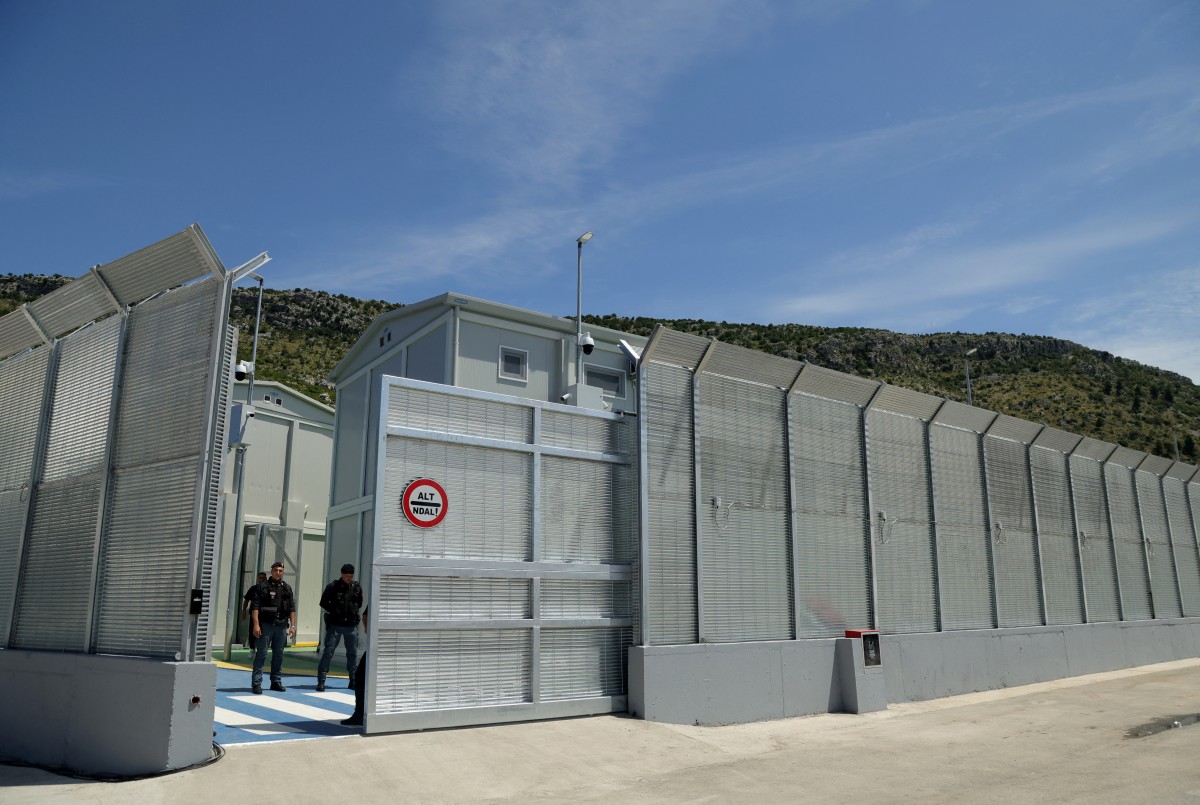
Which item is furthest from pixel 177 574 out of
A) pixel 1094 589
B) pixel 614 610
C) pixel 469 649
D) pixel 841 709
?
pixel 1094 589

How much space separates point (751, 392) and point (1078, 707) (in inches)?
262

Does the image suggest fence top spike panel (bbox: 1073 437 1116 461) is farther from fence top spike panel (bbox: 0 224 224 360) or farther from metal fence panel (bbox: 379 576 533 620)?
fence top spike panel (bbox: 0 224 224 360)

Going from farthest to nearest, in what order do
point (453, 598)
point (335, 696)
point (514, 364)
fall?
1. point (514, 364)
2. point (335, 696)
3. point (453, 598)

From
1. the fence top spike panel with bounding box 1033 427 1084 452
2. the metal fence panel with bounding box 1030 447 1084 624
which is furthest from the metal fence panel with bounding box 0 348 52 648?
the fence top spike panel with bounding box 1033 427 1084 452

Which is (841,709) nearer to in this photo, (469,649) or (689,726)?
(689,726)

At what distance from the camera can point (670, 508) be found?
35.9 ft

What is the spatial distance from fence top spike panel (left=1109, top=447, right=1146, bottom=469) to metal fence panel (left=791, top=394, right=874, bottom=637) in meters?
10.5

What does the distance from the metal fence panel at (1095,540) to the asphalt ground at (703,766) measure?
25.9 feet

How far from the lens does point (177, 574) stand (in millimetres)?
7492

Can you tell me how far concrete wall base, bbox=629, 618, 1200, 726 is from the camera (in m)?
10.3

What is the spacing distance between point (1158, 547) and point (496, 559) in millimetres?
19119

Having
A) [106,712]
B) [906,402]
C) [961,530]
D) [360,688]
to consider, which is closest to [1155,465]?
[961,530]

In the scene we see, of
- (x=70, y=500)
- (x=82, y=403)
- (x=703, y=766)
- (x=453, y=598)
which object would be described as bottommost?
(x=703, y=766)

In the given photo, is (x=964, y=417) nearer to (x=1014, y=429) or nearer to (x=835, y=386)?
(x=1014, y=429)
